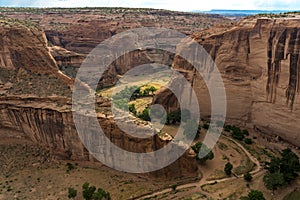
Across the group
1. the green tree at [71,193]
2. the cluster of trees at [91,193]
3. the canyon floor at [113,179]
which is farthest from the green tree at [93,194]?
the canyon floor at [113,179]

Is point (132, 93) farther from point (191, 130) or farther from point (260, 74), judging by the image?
point (260, 74)

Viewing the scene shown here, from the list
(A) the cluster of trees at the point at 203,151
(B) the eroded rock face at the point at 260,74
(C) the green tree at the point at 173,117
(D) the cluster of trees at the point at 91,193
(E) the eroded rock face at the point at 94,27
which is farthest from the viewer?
(E) the eroded rock face at the point at 94,27

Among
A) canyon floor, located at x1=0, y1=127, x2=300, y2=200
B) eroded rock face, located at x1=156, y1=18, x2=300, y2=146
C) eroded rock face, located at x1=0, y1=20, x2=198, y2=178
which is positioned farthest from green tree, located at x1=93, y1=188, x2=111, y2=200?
eroded rock face, located at x1=156, y1=18, x2=300, y2=146

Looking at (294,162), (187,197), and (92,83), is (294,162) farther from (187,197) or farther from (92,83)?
(92,83)

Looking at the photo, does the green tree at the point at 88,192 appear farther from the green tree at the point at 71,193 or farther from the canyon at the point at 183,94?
the canyon at the point at 183,94

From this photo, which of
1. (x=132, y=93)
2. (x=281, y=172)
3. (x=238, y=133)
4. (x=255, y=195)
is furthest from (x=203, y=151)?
(x=132, y=93)

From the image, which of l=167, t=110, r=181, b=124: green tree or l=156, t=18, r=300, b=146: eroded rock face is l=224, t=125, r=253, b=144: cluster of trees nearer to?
l=156, t=18, r=300, b=146: eroded rock face

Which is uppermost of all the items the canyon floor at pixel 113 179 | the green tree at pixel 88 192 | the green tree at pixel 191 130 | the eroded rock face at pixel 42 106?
the eroded rock face at pixel 42 106
